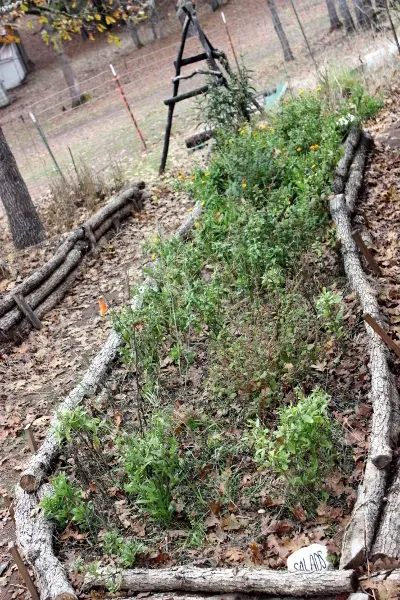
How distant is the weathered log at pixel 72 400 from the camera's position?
5.20 metres

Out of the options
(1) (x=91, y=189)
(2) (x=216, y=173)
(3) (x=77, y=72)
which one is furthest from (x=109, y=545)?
(3) (x=77, y=72)

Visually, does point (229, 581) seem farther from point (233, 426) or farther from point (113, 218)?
point (113, 218)

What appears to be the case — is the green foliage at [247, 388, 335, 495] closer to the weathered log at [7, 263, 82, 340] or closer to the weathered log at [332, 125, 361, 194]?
the weathered log at [332, 125, 361, 194]

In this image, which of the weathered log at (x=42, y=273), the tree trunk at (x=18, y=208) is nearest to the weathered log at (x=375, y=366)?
the weathered log at (x=42, y=273)

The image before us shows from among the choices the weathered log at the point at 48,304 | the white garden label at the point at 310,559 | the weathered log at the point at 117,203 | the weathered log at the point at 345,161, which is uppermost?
the weathered log at the point at 117,203

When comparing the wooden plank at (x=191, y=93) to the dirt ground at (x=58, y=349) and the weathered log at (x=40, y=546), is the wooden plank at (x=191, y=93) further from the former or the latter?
the weathered log at (x=40, y=546)

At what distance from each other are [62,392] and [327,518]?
11.2ft

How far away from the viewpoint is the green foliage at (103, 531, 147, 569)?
425 cm

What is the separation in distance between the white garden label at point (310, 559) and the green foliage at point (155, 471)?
1.03 meters

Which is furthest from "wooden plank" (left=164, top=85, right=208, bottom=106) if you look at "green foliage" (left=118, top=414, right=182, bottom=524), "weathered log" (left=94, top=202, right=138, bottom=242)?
"green foliage" (left=118, top=414, right=182, bottom=524)

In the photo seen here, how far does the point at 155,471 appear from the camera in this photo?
4.56 meters

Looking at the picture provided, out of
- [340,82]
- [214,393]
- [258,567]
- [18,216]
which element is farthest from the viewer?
[340,82]

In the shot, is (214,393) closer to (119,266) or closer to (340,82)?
(119,266)

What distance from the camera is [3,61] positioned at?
3459 cm
